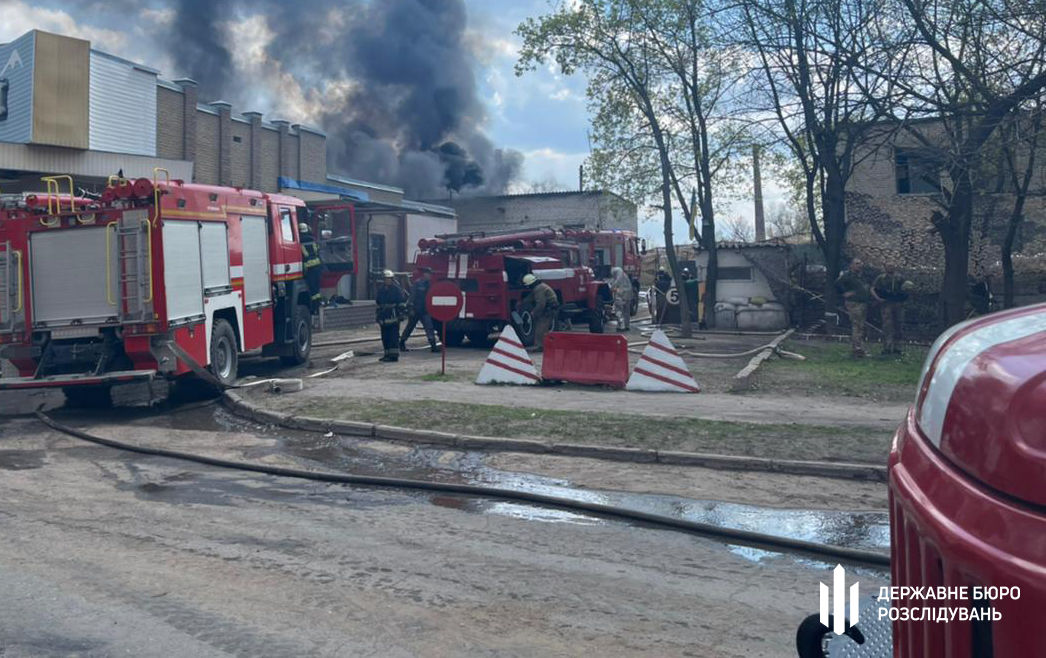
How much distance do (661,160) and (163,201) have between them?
52.2 ft

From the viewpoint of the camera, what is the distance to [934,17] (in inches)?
546

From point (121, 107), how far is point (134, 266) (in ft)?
55.5

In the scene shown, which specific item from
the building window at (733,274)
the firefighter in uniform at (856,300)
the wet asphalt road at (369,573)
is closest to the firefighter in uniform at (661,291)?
the building window at (733,274)

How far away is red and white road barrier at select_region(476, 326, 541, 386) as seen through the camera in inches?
513

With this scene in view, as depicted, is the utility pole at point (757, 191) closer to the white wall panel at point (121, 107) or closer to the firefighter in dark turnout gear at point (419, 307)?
the firefighter in dark turnout gear at point (419, 307)

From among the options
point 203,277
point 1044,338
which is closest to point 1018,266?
point 203,277

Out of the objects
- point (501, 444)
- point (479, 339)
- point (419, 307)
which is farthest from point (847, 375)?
point (419, 307)

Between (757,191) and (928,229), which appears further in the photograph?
(757,191)

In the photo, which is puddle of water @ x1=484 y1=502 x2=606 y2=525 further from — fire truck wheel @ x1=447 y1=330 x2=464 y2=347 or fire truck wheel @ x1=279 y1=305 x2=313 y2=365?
fire truck wheel @ x1=447 y1=330 x2=464 y2=347

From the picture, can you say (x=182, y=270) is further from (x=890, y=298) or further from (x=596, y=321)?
(x=890, y=298)

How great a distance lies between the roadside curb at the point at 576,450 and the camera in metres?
7.82

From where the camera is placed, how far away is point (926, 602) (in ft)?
5.21

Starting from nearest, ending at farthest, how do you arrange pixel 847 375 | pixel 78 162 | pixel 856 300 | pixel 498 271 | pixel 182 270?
pixel 182 270
pixel 847 375
pixel 856 300
pixel 498 271
pixel 78 162

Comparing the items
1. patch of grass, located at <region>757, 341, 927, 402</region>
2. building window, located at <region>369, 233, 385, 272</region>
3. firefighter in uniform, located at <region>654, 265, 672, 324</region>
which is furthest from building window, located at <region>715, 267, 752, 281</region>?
building window, located at <region>369, 233, 385, 272</region>
